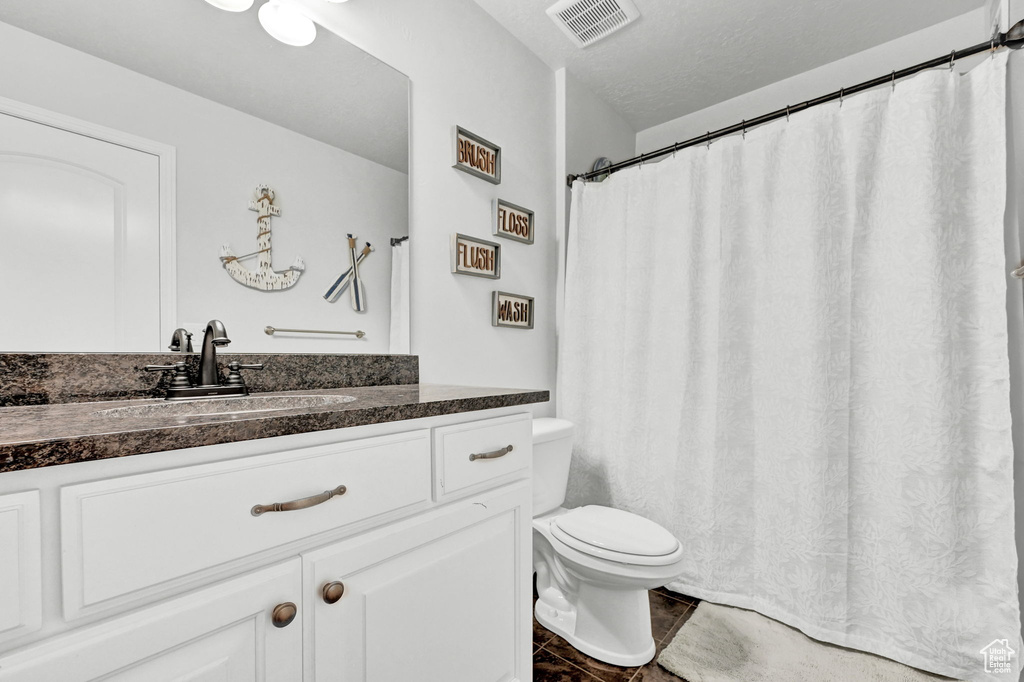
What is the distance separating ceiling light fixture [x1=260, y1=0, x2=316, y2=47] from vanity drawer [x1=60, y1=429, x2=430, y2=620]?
3.97 feet

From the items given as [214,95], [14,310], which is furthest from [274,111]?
[14,310]

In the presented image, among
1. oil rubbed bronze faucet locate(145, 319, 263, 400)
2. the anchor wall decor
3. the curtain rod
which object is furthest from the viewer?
the curtain rod

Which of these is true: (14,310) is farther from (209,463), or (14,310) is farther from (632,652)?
(632,652)

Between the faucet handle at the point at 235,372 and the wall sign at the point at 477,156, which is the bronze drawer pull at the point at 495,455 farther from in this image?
the wall sign at the point at 477,156

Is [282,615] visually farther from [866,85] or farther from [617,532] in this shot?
[866,85]

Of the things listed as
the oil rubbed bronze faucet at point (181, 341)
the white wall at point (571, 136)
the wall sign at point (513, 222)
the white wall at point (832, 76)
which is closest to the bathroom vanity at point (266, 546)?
the oil rubbed bronze faucet at point (181, 341)

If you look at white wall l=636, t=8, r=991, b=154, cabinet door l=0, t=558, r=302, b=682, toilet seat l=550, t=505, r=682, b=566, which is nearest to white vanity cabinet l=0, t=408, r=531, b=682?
cabinet door l=0, t=558, r=302, b=682

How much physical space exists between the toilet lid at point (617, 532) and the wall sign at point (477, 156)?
1321mm

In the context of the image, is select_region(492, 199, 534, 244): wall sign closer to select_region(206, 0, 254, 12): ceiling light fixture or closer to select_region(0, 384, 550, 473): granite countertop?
select_region(206, 0, 254, 12): ceiling light fixture

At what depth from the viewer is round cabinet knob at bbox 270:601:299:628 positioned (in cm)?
68

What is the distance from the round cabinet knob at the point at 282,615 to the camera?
2.22 ft

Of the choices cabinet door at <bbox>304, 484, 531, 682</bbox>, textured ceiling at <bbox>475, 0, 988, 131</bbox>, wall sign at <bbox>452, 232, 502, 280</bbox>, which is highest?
textured ceiling at <bbox>475, 0, 988, 131</bbox>

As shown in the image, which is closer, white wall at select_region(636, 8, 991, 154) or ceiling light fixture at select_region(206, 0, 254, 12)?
ceiling light fixture at select_region(206, 0, 254, 12)

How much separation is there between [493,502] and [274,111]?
1.20 metres
